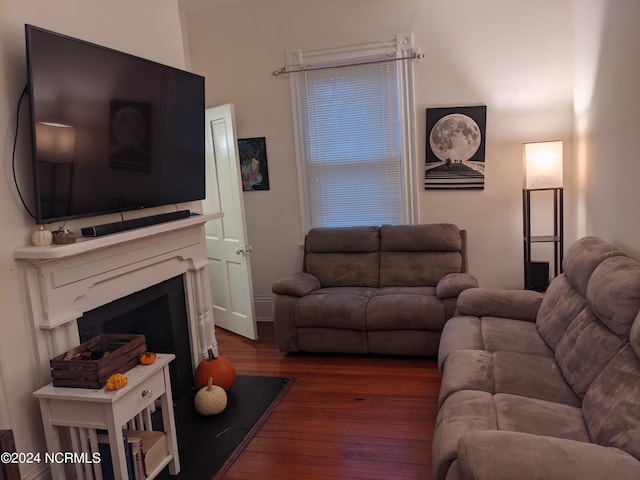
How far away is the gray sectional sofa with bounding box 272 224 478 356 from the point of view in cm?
369

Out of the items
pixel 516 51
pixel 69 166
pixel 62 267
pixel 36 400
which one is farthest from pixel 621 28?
pixel 36 400

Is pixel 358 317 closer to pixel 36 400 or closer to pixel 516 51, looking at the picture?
pixel 36 400

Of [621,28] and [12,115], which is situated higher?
[621,28]

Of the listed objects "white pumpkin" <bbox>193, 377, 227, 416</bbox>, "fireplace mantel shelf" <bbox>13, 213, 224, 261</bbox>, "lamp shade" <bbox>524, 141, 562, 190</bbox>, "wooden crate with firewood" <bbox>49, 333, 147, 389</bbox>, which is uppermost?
"lamp shade" <bbox>524, 141, 562, 190</bbox>

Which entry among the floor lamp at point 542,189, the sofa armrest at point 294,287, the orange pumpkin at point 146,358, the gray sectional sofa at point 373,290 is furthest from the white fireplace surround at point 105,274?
the floor lamp at point 542,189

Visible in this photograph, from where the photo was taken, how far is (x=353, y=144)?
180 inches

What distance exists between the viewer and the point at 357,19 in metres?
4.37

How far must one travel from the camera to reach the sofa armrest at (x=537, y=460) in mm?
1438

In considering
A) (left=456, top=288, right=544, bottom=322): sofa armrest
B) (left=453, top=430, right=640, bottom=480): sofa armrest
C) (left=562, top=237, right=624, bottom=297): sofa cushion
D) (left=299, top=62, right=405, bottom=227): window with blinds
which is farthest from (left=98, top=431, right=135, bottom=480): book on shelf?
(left=299, top=62, right=405, bottom=227): window with blinds

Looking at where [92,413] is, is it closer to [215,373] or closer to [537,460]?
[215,373]

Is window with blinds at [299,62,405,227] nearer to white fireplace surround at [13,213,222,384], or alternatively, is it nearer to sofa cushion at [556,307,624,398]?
white fireplace surround at [13,213,222,384]

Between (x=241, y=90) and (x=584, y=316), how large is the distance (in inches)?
138

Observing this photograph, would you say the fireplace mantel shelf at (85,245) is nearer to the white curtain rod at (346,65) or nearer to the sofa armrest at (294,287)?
the sofa armrest at (294,287)

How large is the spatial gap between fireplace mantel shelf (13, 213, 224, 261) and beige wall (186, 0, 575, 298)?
6.57ft
